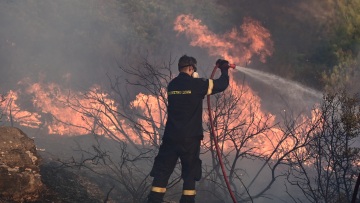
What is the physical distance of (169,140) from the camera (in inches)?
179

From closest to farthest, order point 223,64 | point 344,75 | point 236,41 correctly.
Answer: point 223,64, point 344,75, point 236,41

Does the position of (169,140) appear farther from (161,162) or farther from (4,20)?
(4,20)

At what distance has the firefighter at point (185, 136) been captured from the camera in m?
4.44

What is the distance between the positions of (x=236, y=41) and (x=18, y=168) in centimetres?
944

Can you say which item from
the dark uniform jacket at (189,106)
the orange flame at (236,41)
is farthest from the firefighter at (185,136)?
the orange flame at (236,41)

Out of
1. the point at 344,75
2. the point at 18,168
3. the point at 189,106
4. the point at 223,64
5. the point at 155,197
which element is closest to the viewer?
the point at 18,168

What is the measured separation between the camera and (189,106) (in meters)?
4.52

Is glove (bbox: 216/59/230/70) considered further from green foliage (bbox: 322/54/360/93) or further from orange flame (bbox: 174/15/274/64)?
orange flame (bbox: 174/15/274/64)

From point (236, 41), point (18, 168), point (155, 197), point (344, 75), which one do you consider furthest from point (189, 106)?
point (236, 41)

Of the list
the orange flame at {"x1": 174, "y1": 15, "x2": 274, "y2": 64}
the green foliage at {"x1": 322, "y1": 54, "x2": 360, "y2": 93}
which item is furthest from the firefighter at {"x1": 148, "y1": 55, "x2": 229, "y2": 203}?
the orange flame at {"x1": 174, "y1": 15, "x2": 274, "y2": 64}

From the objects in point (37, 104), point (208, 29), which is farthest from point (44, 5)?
point (208, 29)

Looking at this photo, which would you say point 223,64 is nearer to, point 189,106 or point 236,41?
point 189,106

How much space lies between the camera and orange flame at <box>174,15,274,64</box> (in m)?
11.4

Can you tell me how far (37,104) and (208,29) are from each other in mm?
7554
